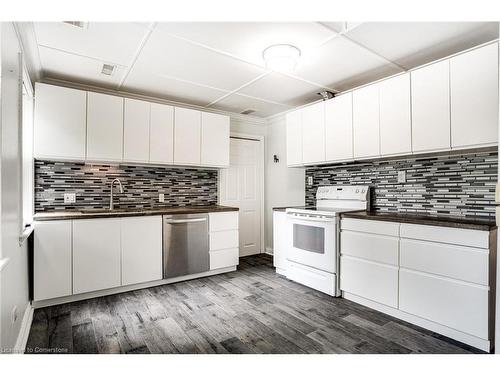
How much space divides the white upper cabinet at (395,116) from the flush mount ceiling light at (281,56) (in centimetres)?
95

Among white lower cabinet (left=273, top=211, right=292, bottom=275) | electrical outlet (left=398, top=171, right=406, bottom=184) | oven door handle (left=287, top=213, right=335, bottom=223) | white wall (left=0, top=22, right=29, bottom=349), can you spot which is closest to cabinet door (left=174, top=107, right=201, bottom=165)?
white lower cabinet (left=273, top=211, right=292, bottom=275)

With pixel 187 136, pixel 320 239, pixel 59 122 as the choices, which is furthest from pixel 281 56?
pixel 59 122

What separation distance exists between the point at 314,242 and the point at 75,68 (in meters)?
3.02

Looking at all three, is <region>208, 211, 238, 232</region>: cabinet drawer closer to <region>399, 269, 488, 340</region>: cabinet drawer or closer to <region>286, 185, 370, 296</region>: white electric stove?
<region>286, 185, 370, 296</region>: white electric stove

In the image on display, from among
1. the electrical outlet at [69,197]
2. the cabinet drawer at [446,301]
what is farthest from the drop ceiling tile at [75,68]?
the cabinet drawer at [446,301]

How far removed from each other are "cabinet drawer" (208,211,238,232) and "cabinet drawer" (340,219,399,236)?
145 cm

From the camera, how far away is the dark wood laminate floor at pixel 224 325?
197 centimetres

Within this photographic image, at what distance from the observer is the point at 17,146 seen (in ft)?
6.26

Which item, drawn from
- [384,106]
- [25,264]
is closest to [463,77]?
[384,106]

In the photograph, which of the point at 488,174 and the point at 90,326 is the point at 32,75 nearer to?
the point at 90,326

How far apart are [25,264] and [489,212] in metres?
3.94

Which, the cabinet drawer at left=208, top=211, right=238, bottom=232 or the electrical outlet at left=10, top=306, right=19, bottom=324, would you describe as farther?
the cabinet drawer at left=208, top=211, right=238, bottom=232

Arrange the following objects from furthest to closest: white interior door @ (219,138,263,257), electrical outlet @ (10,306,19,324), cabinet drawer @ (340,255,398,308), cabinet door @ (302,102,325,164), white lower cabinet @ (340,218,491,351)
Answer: white interior door @ (219,138,263,257) → cabinet door @ (302,102,325,164) → cabinet drawer @ (340,255,398,308) → white lower cabinet @ (340,218,491,351) → electrical outlet @ (10,306,19,324)

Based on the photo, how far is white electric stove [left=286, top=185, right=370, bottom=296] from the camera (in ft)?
9.35
